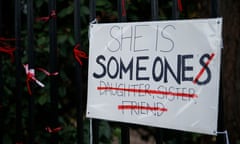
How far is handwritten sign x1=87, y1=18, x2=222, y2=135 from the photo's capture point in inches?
65.6

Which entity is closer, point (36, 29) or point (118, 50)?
point (118, 50)

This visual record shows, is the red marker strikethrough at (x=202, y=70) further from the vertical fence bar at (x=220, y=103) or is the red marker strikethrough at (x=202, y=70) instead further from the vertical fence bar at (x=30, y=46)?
the vertical fence bar at (x=30, y=46)

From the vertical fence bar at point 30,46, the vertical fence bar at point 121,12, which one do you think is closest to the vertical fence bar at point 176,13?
the vertical fence bar at point 121,12

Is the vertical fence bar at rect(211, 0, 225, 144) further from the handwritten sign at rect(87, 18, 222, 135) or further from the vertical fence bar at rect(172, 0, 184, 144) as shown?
the vertical fence bar at rect(172, 0, 184, 144)

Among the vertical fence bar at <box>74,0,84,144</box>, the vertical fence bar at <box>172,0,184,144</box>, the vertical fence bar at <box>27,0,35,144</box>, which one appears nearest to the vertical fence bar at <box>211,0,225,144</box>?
the vertical fence bar at <box>172,0,184,144</box>

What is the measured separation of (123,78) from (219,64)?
49 centimetres

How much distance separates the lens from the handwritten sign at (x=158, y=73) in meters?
1.67

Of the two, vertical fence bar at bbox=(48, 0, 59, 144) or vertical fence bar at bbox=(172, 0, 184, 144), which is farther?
vertical fence bar at bbox=(48, 0, 59, 144)

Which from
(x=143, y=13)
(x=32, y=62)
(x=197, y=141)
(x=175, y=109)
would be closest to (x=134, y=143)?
(x=197, y=141)

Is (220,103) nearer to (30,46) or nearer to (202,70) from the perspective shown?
(202,70)

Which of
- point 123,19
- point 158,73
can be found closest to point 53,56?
point 123,19

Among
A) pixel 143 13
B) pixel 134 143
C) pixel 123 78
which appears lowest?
pixel 134 143

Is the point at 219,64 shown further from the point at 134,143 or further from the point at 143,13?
the point at 134,143

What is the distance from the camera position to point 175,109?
175 centimetres
